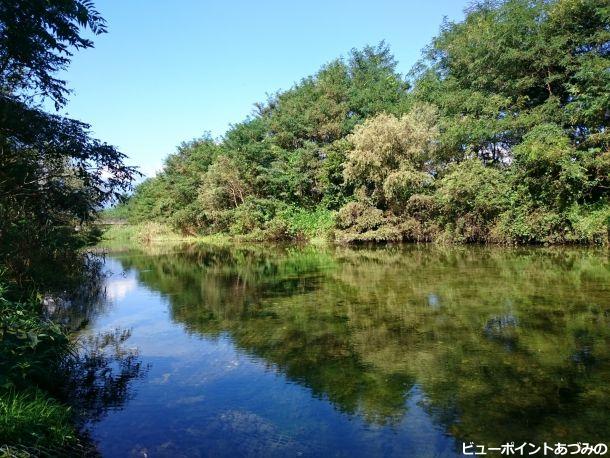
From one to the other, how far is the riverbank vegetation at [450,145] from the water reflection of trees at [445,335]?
5.88 metres

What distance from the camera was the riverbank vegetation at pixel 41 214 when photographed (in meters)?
4.51

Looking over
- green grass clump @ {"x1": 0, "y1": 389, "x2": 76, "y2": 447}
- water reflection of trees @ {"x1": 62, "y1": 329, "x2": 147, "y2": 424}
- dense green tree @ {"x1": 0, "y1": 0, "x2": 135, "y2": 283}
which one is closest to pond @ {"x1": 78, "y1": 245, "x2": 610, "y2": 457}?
water reflection of trees @ {"x1": 62, "y1": 329, "x2": 147, "y2": 424}

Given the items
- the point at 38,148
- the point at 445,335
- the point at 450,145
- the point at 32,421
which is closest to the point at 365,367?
the point at 445,335

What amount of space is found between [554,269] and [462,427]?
39.7ft

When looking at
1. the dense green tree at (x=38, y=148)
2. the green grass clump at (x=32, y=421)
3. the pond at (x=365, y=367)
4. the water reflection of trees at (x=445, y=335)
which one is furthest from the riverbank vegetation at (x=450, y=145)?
the green grass clump at (x=32, y=421)

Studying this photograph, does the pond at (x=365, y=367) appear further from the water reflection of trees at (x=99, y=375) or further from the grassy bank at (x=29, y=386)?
the grassy bank at (x=29, y=386)

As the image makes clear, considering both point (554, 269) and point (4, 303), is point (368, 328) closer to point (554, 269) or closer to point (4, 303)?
point (4, 303)

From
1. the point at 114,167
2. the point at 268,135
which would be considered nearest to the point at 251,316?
the point at 114,167

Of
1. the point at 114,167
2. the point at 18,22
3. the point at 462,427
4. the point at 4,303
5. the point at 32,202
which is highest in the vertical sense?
the point at 18,22

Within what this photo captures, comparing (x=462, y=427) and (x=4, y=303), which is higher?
(x=4, y=303)

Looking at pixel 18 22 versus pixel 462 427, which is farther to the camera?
pixel 18 22

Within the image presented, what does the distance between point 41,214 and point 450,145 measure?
2333cm

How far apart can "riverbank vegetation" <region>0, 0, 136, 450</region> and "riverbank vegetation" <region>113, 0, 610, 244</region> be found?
18.6 meters

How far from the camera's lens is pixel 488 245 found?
24.2 m
